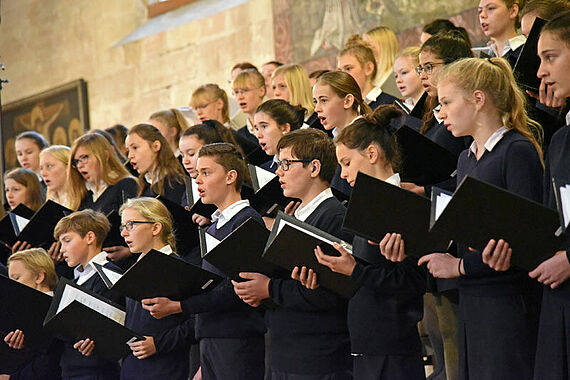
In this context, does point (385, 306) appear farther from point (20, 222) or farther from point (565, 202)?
point (20, 222)

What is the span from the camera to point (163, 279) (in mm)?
3998

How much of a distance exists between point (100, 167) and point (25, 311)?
1.31 m

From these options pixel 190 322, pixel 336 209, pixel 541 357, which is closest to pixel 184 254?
pixel 190 322

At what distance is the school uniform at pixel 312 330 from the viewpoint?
3691 mm

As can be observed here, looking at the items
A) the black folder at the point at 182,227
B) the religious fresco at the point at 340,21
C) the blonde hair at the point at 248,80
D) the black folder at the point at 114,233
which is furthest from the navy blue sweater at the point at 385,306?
the religious fresco at the point at 340,21

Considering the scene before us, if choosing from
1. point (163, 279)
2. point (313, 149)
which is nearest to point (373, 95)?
point (313, 149)

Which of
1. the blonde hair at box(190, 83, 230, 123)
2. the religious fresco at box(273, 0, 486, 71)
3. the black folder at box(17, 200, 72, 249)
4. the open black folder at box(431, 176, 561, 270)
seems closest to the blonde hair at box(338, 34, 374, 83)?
the blonde hair at box(190, 83, 230, 123)

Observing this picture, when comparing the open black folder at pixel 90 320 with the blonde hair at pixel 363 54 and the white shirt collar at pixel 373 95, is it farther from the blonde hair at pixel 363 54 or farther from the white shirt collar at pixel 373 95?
the blonde hair at pixel 363 54

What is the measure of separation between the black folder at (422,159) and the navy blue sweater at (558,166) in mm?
732

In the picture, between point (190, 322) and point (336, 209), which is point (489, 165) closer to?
point (336, 209)

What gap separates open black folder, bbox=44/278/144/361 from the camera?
428 centimetres

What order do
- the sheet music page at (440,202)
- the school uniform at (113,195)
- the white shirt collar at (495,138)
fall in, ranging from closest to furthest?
the sheet music page at (440,202) → the white shirt collar at (495,138) → the school uniform at (113,195)

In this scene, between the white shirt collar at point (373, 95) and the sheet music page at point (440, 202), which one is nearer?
the sheet music page at point (440, 202)

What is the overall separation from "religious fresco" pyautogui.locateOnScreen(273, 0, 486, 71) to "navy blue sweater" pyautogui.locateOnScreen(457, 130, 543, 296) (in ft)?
14.4
